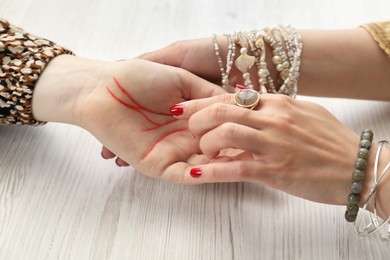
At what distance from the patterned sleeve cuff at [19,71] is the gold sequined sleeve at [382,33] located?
0.68 metres

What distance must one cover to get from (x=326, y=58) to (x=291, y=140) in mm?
343

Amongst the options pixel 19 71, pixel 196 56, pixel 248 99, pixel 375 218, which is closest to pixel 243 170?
pixel 248 99

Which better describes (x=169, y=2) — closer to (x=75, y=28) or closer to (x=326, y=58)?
(x=75, y=28)

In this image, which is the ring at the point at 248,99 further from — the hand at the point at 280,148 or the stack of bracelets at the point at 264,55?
the stack of bracelets at the point at 264,55

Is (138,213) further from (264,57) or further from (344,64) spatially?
(344,64)

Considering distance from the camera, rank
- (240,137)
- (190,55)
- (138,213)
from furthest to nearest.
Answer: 1. (190,55)
2. (138,213)
3. (240,137)

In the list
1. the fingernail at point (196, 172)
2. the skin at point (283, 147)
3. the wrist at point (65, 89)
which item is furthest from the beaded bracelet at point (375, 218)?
the wrist at point (65, 89)

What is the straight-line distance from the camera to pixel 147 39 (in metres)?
1.23

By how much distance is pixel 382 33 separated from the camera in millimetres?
993

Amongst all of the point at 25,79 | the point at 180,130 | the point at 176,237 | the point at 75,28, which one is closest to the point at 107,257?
the point at 176,237

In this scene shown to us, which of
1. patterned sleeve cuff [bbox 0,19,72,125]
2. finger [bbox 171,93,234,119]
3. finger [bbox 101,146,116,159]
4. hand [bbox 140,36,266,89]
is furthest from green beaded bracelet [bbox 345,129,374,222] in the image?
patterned sleeve cuff [bbox 0,19,72,125]

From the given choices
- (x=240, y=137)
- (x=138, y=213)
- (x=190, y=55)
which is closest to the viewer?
(x=240, y=137)

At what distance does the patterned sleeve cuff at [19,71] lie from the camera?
0.91 meters

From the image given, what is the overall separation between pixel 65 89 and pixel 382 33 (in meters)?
0.68
